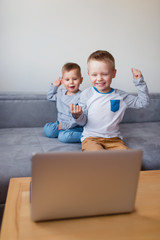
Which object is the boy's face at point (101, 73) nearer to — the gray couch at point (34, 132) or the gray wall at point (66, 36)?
the gray couch at point (34, 132)

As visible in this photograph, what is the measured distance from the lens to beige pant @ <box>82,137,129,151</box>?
1.76 m

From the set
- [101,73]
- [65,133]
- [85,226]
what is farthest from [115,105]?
[85,226]

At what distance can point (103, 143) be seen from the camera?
6.09ft

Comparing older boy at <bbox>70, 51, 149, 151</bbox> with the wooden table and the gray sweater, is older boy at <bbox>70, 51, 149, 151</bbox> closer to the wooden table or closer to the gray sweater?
the gray sweater

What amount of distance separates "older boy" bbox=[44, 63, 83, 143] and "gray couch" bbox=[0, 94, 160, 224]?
65mm

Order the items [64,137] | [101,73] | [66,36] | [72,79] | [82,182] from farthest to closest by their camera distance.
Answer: [66,36] → [72,79] → [64,137] → [101,73] → [82,182]

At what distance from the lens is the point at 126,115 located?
2568 millimetres

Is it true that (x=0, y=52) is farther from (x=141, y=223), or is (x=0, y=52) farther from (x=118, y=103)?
(x=141, y=223)

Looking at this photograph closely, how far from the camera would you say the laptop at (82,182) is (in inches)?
32.0

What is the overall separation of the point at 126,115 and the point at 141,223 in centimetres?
172

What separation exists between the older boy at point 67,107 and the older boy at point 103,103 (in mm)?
143

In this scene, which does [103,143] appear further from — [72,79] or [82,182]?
[82,182]

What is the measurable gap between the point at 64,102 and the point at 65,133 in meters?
0.31

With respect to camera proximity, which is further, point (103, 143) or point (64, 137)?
point (64, 137)
